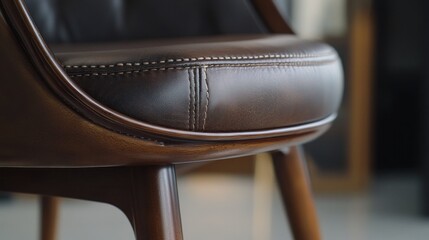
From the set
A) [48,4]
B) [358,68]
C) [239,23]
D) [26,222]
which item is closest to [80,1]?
[48,4]

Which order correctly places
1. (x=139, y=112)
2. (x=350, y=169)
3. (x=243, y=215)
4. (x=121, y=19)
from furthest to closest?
(x=350, y=169), (x=243, y=215), (x=121, y=19), (x=139, y=112)

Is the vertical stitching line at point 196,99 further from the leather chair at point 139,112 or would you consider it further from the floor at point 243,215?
the floor at point 243,215

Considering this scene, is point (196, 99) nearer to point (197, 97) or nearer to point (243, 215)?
point (197, 97)

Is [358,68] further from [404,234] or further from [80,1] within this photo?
[80,1]

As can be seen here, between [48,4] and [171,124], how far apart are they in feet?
1.68

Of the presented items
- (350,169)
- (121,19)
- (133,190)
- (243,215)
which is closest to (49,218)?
(121,19)

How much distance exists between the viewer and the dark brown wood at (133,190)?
0.59m

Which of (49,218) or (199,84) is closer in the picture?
(199,84)

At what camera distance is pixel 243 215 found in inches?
65.6

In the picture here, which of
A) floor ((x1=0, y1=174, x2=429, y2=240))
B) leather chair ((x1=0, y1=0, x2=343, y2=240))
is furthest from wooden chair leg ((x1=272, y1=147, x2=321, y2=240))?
floor ((x1=0, y1=174, x2=429, y2=240))

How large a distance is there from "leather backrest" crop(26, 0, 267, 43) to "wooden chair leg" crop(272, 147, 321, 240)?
204 millimetres

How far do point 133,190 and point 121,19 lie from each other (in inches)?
17.6

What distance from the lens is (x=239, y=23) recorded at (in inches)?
37.7

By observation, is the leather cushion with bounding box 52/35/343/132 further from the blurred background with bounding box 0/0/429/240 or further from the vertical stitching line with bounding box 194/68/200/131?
the blurred background with bounding box 0/0/429/240
